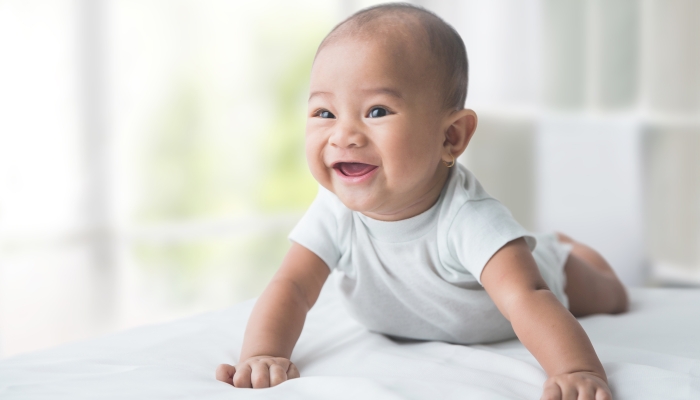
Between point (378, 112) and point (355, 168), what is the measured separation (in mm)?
Answer: 95

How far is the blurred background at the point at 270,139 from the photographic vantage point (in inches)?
88.0

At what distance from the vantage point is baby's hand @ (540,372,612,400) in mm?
786

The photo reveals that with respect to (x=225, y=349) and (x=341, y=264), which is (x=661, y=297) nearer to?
(x=341, y=264)

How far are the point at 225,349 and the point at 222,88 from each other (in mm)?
1635

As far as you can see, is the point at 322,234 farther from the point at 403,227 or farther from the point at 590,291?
the point at 590,291

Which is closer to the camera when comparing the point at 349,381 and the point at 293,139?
the point at 349,381

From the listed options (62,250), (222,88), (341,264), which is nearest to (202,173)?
(222,88)

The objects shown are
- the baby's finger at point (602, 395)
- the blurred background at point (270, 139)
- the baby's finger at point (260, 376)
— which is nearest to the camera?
the baby's finger at point (602, 395)

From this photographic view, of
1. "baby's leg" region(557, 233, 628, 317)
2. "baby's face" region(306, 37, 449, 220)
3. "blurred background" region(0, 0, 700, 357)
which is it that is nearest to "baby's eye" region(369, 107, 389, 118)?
"baby's face" region(306, 37, 449, 220)

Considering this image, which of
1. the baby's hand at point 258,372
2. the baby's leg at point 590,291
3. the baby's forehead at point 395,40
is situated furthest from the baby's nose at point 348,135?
the baby's leg at point 590,291

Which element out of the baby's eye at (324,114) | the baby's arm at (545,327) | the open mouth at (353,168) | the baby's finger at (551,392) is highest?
the baby's eye at (324,114)

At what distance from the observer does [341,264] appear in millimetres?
1192

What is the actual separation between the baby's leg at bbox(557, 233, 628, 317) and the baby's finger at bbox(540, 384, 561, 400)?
56 cm

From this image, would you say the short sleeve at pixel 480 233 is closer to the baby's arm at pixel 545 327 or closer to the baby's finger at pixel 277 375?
the baby's arm at pixel 545 327
